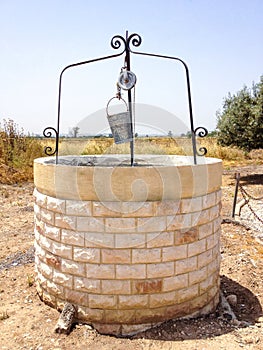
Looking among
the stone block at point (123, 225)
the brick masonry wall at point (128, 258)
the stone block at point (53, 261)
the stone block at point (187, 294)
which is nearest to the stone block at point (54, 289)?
the brick masonry wall at point (128, 258)

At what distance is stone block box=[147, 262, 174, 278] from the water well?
1 centimetres

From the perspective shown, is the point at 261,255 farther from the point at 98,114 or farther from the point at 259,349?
the point at 98,114

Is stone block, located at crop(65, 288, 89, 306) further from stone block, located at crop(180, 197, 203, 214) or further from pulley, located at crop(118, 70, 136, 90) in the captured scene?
pulley, located at crop(118, 70, 136, 90)

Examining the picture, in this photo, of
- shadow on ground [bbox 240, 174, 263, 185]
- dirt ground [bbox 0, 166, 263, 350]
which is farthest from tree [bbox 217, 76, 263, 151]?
dirt ground [bbox 0, 166, 263, 350]

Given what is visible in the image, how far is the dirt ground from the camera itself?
11.3 feet

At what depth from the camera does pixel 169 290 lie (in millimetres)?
3652

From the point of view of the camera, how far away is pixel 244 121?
13.2m

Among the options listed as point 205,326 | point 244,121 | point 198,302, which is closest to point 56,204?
point 198,302

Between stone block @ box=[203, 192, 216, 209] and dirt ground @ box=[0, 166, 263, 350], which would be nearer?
dirt ground @ box=[0, 166, 263, 350]

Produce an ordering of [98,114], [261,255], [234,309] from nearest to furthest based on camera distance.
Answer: [234,309], [98,114], [261,255]

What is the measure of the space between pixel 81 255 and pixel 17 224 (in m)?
4.95

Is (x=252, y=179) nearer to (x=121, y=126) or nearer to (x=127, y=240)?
(x=121, y=126)

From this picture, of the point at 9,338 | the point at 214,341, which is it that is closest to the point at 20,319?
the point at 9,338

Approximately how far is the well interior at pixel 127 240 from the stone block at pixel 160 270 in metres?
0.01
